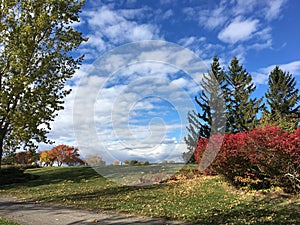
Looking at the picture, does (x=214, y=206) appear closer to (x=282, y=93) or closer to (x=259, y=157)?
(x=259, y=157)

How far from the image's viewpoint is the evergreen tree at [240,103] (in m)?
33.7

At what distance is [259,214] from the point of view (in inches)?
314

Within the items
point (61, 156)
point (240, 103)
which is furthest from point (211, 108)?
point (61, 156)

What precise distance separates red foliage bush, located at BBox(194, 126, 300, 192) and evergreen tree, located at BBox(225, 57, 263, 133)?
832 inches

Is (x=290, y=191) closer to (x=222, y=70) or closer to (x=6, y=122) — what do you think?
(x=6, y=122)

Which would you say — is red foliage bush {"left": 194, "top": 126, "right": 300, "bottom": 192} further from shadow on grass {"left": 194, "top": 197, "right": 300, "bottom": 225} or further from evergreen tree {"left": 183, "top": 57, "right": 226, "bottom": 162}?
evergreen tree {"left": 183, "top": 57, "right": 226, "bottom": 162}

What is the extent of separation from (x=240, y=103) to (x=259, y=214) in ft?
96.5

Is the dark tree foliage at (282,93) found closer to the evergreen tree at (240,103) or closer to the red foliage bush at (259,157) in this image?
the evergreen tree at (240,103)

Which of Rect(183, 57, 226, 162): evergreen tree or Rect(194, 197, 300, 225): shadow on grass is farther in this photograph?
Rect(183, 57, 226, 162): evergreen tree

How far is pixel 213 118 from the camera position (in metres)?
32.6

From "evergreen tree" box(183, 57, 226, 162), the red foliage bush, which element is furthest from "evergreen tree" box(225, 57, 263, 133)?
the red foliage bush

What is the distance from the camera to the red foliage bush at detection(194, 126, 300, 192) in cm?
991

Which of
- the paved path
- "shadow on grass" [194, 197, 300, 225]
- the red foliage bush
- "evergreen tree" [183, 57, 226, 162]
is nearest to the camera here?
"shadow on grass" [194, 197, 300, 225]

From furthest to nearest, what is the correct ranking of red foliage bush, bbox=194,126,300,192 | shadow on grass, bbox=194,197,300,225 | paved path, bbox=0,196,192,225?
1. red foliage bush, bbox=194,126,300,192
2. paved path, bbox=0,196,192,225
3. shadow on grass, bbox=194,197,300,225
